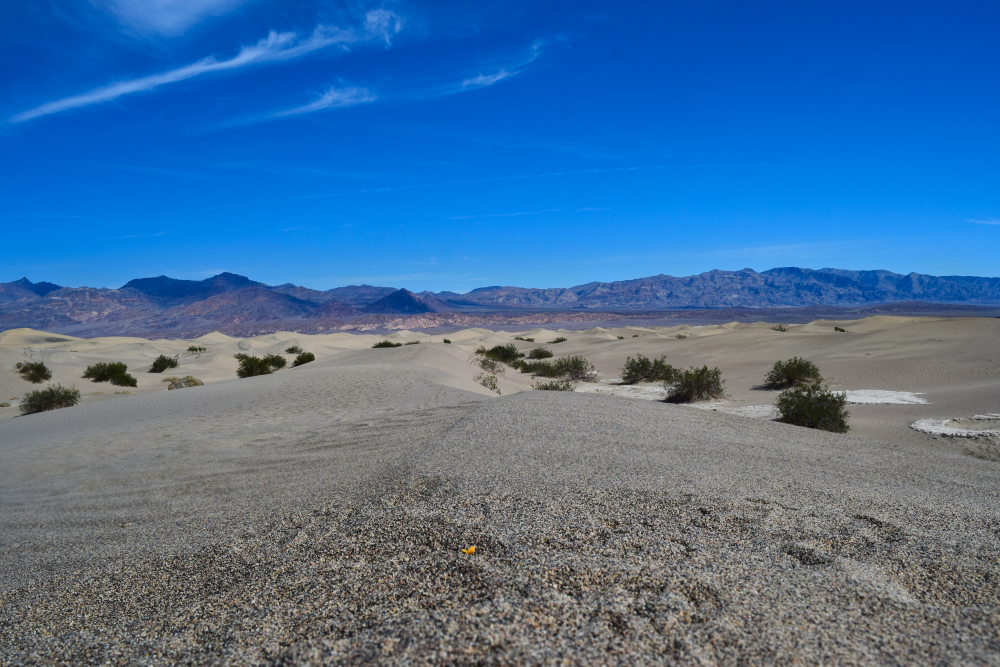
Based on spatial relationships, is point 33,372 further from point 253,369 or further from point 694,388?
point 694,388

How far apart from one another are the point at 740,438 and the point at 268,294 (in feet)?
602

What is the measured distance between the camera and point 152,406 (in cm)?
1269

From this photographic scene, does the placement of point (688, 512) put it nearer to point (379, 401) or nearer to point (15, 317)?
point (379, 401)

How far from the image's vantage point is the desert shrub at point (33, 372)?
19.2m

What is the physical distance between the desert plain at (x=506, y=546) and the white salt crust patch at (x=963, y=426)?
65 cm

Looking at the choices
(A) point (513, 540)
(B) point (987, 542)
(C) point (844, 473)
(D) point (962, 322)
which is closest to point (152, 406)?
(A) point (513, 540)

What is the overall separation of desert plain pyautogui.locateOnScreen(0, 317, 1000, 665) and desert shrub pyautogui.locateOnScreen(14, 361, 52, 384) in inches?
558

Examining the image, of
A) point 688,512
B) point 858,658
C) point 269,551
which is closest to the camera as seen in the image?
point 858,658

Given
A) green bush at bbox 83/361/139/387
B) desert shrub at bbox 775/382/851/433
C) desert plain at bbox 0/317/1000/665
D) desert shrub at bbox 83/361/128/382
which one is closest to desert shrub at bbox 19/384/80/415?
green bush at bbox 83/361/139/387

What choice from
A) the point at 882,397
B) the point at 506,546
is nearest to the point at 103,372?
the point at 506,546

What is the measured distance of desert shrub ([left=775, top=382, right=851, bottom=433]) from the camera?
10125 mm

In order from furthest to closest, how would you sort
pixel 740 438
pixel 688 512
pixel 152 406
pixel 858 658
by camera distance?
pixel 152 406
pixel 740 438
pixel 688 512
pixel 858 658

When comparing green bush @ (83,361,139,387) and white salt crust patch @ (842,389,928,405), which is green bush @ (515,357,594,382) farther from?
green bush @ (83,361,139,387)

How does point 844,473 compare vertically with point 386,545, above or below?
below
